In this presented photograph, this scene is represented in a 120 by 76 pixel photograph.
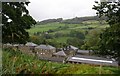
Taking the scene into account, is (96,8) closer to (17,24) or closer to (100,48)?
(100,48)

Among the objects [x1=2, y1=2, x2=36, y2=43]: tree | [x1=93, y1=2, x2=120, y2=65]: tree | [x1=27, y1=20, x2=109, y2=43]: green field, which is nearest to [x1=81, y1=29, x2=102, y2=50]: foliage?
[x1=93, y1=2, x2=120, y2=65]: tree

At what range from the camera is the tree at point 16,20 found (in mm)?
14209

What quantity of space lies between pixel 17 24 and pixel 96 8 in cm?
459

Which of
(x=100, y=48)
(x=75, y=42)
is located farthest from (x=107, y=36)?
(x=75, y=42)

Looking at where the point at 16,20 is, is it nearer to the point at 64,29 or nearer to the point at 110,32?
the point at 110,32

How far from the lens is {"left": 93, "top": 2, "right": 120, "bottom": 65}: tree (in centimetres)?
1254

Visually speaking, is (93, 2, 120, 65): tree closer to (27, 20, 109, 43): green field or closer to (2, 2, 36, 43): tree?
(2, 2, 36, 43): tree

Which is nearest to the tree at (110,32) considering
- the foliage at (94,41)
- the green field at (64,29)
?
the foliage at (94,41)

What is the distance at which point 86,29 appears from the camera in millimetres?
101875

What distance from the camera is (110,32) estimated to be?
12852mm

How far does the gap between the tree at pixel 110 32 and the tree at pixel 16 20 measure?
4.51m

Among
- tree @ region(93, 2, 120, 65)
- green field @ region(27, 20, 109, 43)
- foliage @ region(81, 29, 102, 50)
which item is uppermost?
tree @ region(93, 2, 120, 65)

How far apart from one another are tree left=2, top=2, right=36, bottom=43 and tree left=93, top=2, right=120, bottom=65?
14.8 feet

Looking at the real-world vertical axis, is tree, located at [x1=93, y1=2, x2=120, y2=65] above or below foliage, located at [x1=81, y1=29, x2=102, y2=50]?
above
